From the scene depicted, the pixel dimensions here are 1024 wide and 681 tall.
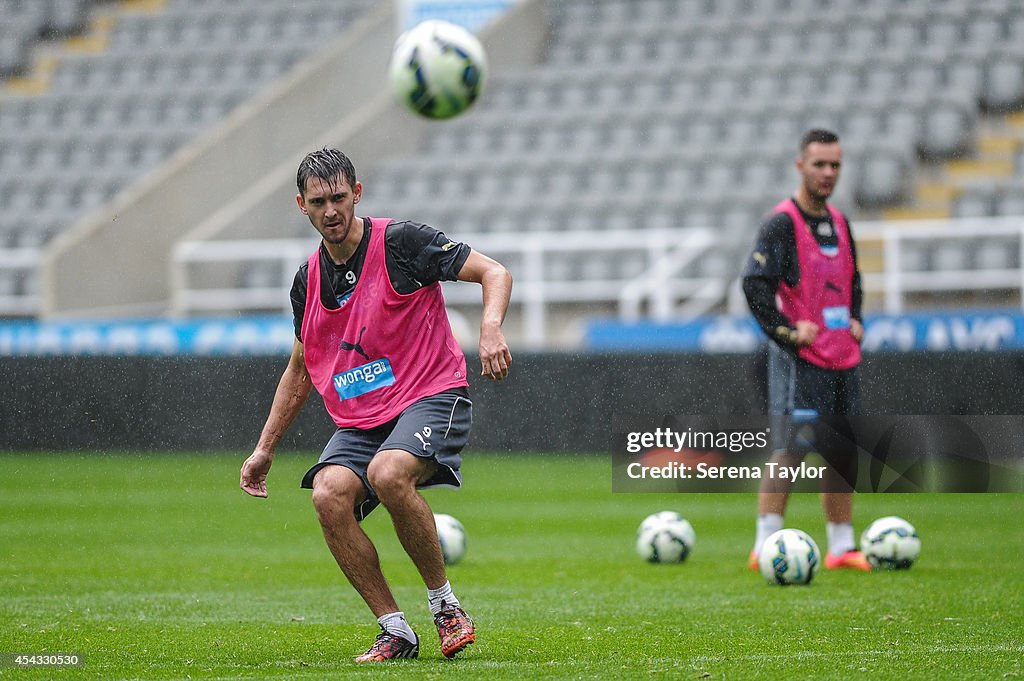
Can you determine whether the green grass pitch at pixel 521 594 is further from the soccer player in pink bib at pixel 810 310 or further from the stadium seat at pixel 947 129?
the stadium seat at pixel 947 129

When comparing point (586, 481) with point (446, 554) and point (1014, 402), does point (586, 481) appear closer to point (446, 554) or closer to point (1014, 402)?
point (1014, 402)

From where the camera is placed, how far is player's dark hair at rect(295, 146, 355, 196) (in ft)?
19.0

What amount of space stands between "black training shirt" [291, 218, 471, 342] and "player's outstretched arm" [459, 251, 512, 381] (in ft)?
0.23

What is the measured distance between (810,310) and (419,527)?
3.53 metres

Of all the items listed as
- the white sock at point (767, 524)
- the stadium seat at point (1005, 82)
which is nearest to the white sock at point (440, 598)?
the white sock at point (767, 524)

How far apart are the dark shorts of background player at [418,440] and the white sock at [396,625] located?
388mm

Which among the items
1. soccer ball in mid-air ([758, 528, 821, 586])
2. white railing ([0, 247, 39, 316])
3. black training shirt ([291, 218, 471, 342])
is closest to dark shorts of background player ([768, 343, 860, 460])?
soccer ball in mid-air ([758, 528, 821, 586])

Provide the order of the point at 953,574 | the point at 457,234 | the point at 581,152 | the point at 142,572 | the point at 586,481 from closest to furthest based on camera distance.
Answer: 1. the point at 953,574
2. the point at 142,572
3. the point at 586,481
4. the point at 457,234
5. the point at 581,152

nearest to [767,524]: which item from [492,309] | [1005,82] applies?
[492,309]

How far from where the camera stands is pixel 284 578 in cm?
873

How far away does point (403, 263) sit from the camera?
6020 mm

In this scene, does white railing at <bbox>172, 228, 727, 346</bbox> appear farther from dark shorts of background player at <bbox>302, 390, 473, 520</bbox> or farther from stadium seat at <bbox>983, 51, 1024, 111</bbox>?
dark shorts of background player at <bbox>302, 390, 473, 520</bbox>

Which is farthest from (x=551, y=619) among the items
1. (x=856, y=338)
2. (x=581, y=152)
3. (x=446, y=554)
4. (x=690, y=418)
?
(x=581, y=152)

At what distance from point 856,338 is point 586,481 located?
243 inches
